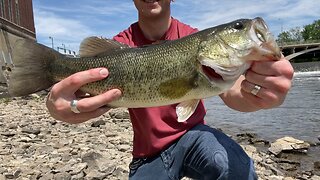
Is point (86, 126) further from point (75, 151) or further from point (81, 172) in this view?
point (81, 172)

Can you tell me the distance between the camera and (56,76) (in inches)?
127

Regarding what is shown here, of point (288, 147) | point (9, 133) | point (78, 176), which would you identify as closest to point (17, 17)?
point (9, 133)

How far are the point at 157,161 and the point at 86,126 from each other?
8.67 meters

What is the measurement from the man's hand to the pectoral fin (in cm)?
51

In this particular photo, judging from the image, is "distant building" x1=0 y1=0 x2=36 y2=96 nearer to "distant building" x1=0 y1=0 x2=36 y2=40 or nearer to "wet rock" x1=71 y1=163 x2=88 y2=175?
"distant building" x1=0 y1=0 x2=36 y2=40

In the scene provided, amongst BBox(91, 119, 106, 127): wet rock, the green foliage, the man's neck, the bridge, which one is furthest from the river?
the green foliage

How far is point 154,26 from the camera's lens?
409 centimetres

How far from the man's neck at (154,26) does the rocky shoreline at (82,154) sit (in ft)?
9.12

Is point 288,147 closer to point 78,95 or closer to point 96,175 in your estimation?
point 96,175

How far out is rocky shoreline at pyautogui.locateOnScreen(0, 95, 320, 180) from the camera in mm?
6297

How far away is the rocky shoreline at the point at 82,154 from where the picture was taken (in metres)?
6.30

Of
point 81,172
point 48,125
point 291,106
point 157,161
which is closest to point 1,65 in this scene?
point 48,125

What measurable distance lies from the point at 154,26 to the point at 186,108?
1.30 m

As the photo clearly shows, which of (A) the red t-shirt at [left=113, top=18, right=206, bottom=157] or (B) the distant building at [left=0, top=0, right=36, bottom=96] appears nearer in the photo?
(A) the red t-shirt at [left=113, top=18, right=206, bottom=157]
